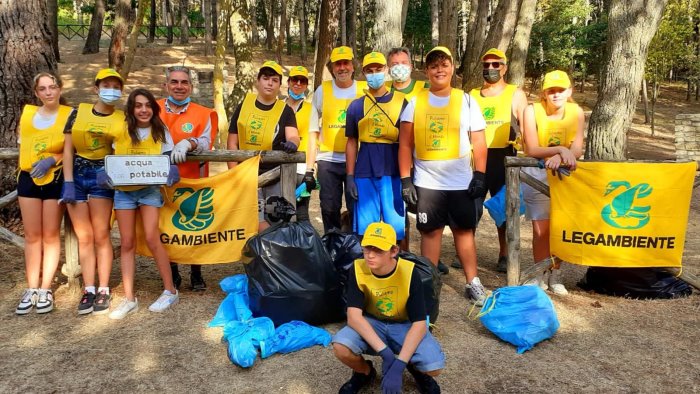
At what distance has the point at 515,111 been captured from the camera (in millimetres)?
5363

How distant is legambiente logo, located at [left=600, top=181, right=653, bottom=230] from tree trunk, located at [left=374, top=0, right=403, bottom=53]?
3282mm

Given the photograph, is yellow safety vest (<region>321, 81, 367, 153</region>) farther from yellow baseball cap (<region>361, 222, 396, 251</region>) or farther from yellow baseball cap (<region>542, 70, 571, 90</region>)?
yellow baseball cap (<region>361, 222, 396, 251</region>)

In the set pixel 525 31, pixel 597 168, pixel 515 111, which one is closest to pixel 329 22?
pixel 525 31

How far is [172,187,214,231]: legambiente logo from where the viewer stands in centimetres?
492

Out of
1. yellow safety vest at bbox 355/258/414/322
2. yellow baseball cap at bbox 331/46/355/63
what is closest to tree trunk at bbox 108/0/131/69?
yellow baseball cap at bbox 331/46/355/63

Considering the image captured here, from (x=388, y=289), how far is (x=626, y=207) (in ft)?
8.42

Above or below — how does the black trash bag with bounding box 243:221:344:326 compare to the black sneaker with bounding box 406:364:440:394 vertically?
above

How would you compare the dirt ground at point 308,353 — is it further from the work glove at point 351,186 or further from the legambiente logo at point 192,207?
the work glove at point 351,186

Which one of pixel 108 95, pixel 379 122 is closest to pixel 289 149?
pixel 379 122

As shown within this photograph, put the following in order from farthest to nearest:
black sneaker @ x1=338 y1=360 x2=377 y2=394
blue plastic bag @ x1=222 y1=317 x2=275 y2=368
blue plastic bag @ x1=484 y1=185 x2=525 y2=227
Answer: blue plastic bag @ x1=484 y1=185 x2=525 y2=227 < blue plastic bag @ x1=222 y1=317 x2=275 y2=368 < black sneaker @ x1=338 y1=360 x2=377 y2=394

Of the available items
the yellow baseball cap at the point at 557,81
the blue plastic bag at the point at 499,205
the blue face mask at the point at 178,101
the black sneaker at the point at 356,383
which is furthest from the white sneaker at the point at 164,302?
the yellow baseball cap at the point at 557,81

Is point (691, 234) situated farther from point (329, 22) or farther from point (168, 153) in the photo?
point (329, 22)

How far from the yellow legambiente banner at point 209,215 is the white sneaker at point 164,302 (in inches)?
11.5

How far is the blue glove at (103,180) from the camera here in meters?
4.43
